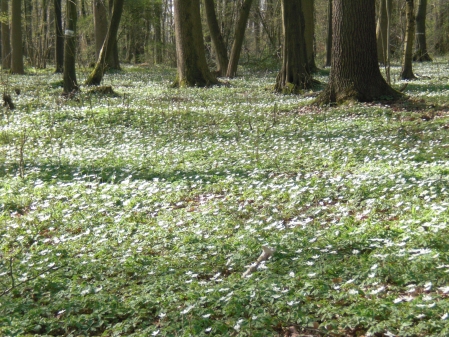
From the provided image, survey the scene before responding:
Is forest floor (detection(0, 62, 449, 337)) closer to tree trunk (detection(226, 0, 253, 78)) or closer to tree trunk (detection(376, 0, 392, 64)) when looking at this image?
tree trunk (detection(376, 0, 392, 64))

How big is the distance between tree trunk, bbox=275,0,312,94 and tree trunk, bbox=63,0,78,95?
6.85m

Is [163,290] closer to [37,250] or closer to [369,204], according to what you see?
[37,250]

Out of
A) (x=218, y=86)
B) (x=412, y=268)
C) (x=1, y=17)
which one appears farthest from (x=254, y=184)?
(x=1, y=17)

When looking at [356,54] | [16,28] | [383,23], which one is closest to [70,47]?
[356,54]

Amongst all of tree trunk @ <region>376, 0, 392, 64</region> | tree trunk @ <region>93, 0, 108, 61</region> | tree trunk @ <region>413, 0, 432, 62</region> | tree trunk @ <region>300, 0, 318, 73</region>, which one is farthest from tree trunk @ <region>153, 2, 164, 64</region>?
tree trunk @ <region>413, 0, 432, 62</region>

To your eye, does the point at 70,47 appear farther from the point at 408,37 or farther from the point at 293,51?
the point at 408,37

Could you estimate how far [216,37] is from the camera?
25.5 m

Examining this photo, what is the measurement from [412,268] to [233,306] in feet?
4.81

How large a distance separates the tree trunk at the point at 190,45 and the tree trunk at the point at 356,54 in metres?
7.92

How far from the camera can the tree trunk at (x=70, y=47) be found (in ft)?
53.2

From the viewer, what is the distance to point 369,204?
6.19 metres

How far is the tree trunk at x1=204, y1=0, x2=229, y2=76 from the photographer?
25.3 metres

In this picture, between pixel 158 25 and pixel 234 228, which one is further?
pixel 158 25

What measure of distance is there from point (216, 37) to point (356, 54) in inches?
514
